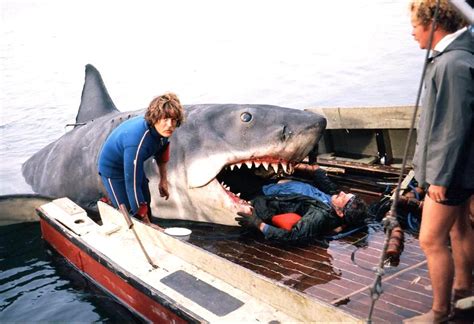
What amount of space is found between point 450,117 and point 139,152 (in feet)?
9.10

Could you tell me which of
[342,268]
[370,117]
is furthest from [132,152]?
[370,117]

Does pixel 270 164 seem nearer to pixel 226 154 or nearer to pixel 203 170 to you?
pixel 226 154

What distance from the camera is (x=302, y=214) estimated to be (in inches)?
209

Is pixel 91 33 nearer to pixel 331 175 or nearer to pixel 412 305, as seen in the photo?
pixel 331 175

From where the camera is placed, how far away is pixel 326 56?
27062 millimetres

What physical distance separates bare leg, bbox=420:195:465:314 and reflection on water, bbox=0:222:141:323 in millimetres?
2565

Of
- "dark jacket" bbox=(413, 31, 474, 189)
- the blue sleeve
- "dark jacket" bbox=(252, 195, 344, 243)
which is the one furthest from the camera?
"dark jacket" bbox=(252, 195, 344, 243)

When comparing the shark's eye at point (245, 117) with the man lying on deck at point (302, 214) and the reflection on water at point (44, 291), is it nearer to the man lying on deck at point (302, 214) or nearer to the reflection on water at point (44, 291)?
the man lying on deck at point (302, 214)

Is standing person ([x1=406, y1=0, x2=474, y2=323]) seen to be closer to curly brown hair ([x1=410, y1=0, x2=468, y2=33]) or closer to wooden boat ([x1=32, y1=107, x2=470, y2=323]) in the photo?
curly brown hair ([x1=410, y1=0, x2=468, y2=33])

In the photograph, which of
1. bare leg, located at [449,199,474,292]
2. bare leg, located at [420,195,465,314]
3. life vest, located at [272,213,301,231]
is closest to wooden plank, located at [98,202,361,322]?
bare leg, located at [420,195,465,314]

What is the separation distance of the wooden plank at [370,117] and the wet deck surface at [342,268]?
199 cm

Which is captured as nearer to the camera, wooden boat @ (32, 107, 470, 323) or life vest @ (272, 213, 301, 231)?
wooden boat @ (32, 107, 470, 323)

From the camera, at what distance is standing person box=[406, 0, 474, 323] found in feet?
8.93

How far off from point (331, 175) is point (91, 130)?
305 centimetres
